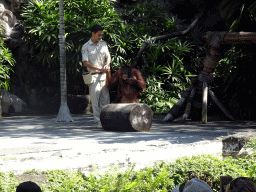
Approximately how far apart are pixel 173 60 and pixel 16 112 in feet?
15.0

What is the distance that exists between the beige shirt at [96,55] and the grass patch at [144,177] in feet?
12.7

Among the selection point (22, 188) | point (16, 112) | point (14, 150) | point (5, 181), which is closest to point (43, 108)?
point (16, 112)

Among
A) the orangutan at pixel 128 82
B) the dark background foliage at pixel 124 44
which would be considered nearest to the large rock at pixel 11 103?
the dark background foliage at pixel 124 44

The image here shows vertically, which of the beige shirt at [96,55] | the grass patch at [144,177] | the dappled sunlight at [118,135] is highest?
the beige shirt at [96,55]

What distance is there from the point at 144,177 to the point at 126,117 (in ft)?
10.5

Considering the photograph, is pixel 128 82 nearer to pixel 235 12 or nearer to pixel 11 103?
pixel 235 12

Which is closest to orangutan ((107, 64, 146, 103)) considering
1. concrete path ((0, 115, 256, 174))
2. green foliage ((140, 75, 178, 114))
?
concrete path ((0, 115, 256, 174))

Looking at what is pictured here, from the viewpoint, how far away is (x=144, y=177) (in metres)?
3.23

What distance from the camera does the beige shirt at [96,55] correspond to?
7223mm

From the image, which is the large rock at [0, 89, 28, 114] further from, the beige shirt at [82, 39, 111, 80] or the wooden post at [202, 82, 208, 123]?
the wooden post at [202, 82, 208, 123]

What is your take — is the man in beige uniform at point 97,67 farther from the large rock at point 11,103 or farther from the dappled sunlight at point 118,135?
the large rock at point 11,103

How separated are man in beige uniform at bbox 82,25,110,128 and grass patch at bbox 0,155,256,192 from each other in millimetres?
3739

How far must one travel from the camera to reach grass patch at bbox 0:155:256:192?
2.84 meters

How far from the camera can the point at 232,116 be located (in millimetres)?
8141
